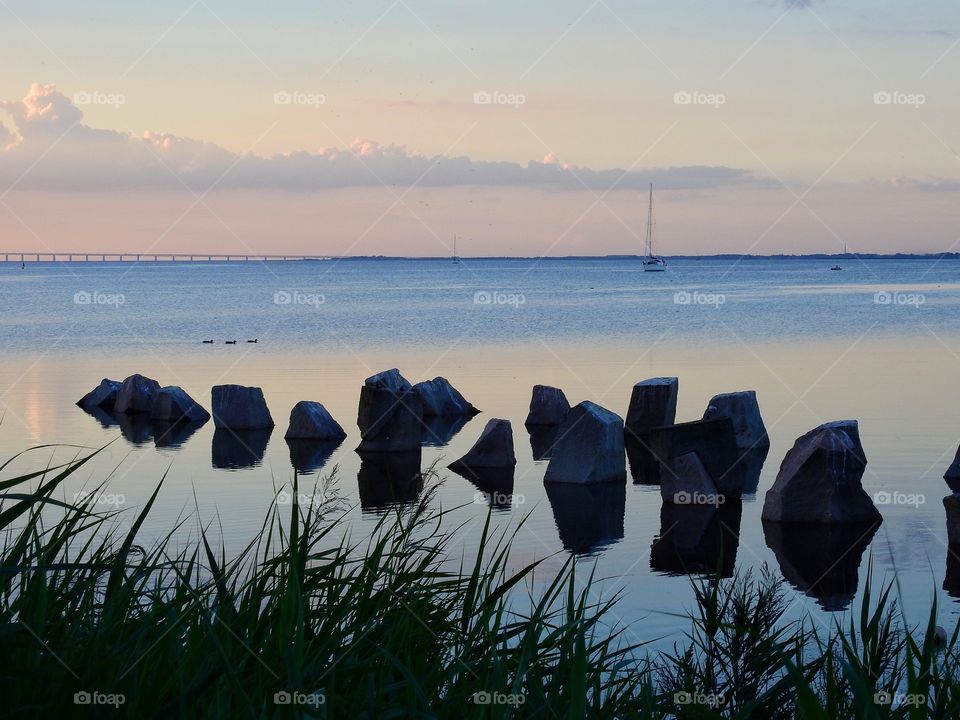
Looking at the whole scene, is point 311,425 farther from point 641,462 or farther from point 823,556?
point 823,556

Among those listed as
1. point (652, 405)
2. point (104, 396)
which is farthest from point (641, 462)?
point (104, 396)

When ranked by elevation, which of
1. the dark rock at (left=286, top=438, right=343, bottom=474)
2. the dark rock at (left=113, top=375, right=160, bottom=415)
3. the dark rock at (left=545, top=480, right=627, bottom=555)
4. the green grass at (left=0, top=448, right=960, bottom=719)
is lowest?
the green grass at (left=0, top=448, right=960, bottom=719)

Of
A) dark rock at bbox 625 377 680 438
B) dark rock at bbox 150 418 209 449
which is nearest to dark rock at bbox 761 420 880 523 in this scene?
dark rock at bbox 625 377 680 438

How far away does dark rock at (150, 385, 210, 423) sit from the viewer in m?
25.7

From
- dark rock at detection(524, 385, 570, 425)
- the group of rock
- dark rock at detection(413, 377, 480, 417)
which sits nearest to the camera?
the group of rock

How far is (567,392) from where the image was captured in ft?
105

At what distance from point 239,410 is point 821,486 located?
12.7 metres

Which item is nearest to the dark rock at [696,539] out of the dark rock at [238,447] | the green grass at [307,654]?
the green grass at [307,654]

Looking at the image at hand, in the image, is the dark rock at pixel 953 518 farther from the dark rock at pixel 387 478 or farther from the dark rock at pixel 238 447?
the dark rock at pixel 238 447

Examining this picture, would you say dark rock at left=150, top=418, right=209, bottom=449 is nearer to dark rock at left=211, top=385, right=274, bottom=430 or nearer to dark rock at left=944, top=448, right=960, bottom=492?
dark rock at left=211, top=385, right=274, bottom=430

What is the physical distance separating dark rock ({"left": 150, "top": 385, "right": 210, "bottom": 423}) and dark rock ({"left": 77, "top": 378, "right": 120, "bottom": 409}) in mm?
2235

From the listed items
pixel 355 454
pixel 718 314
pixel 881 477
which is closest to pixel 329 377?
pixel 355 454

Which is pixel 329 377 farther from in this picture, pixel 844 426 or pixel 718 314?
pixel 718 314

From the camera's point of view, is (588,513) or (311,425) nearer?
(588,513)
